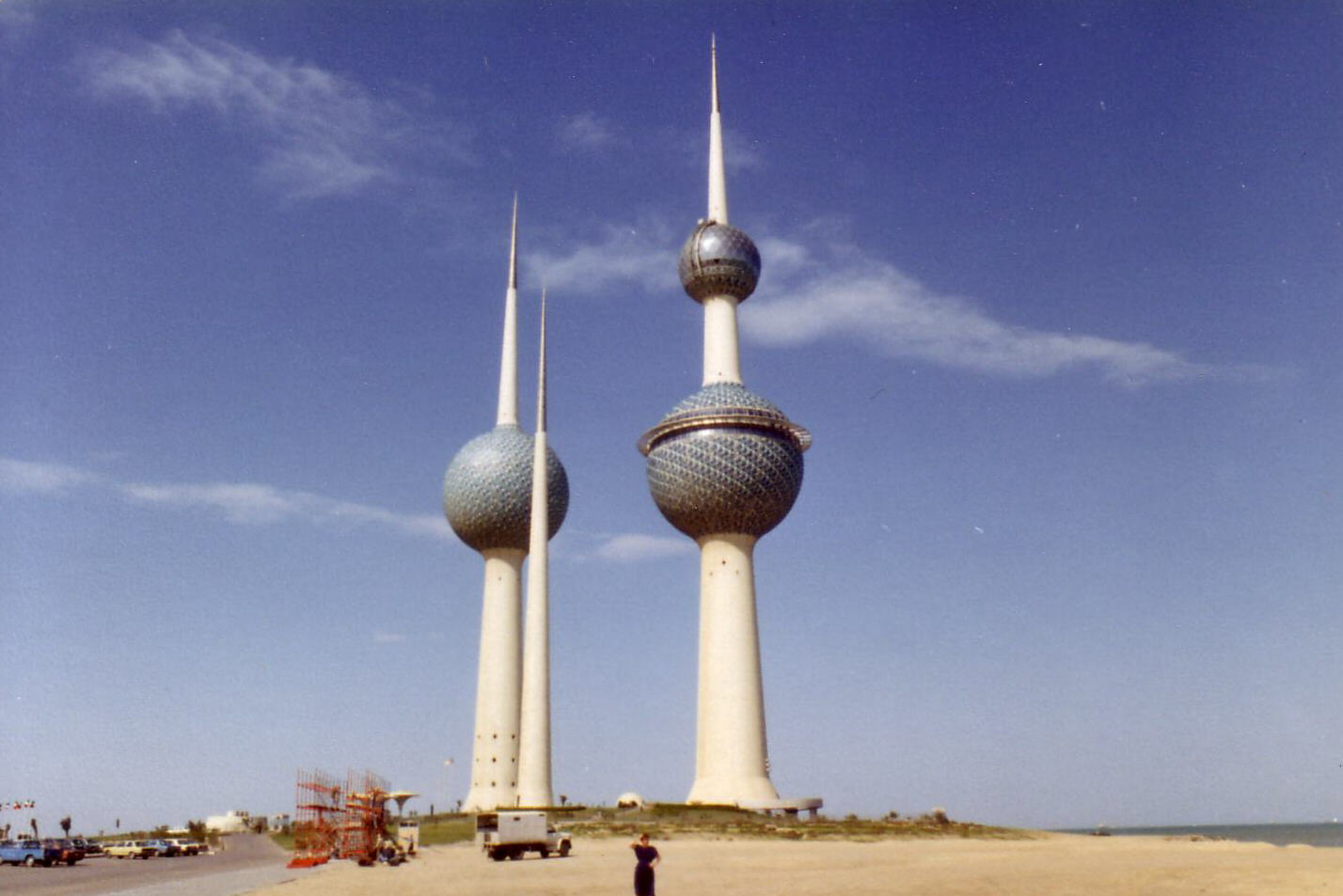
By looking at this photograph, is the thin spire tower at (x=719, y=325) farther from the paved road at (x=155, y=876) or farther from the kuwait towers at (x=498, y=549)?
the paved road at (x=155, y=876)

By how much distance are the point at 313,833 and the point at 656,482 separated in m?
53.8

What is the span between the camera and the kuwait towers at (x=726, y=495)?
287ft

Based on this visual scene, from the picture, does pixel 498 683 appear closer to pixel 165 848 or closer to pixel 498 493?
pixel 498 493

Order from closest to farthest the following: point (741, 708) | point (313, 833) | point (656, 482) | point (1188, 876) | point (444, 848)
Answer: point (1188, 876) < point (313, 833) < point (444, 848) < point (741, 708) < point (656, 482)

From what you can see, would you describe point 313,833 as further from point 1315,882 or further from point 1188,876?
point 1315,882

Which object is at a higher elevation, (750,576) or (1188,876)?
(750,576)

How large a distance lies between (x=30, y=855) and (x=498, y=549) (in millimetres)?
58575

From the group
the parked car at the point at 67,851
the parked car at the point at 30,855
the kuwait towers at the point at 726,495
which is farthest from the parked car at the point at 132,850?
the kuwait towers at the point at 726,495

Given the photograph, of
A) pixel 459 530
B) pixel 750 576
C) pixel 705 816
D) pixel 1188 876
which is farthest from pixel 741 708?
pixel 1188 876

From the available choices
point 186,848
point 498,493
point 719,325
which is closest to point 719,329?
point 719,325

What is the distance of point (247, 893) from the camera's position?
29.7 m

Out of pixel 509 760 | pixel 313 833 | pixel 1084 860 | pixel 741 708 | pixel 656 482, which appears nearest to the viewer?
pixel 1084 860

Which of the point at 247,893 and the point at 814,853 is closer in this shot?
the point at 247,893

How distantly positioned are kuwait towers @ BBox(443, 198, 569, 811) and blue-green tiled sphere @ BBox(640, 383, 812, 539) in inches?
572
